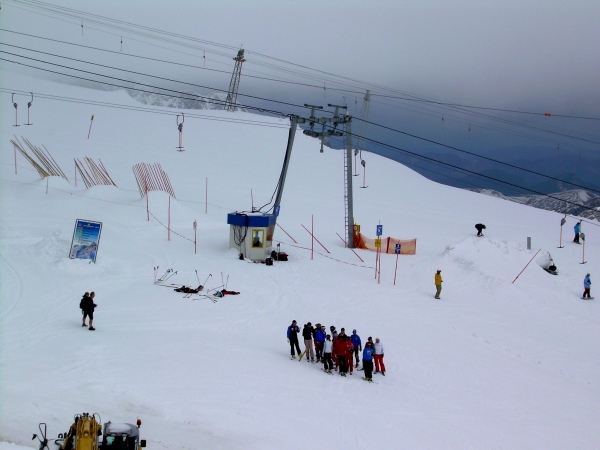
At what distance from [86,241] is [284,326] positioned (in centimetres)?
937

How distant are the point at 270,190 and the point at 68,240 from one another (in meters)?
22.1

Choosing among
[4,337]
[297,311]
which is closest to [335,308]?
[297,311]

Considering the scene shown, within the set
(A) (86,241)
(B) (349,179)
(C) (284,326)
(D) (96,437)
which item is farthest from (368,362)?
(B) (349,179)

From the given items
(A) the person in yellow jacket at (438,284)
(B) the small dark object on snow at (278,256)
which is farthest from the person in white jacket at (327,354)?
(B) the small dark object on snow at (278,256)

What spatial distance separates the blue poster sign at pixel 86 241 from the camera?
23.3 m

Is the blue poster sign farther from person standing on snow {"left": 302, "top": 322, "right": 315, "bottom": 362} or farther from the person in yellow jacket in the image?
the person in yellow jacket

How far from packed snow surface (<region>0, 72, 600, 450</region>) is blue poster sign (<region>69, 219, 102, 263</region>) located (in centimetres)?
48

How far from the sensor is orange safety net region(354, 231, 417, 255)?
3150 cm

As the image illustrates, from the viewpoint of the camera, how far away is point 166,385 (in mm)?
12719

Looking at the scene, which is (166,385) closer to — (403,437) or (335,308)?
(403,437)

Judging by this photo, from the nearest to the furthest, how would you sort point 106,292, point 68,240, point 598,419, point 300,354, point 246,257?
point 598,419
point 300,354
point 106,292
point 68,240
point 246,257

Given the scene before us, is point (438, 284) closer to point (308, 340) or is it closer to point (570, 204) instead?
point (308, 340)

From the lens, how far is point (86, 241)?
76.8 feet

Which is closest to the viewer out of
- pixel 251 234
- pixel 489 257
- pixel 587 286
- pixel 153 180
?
pixel 587 286
